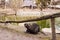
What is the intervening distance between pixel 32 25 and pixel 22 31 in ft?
1.11

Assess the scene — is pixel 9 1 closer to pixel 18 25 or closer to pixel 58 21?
pixel 18 25

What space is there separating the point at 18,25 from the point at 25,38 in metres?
1.27

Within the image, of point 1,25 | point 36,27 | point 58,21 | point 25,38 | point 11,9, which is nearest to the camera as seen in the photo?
point 25,38

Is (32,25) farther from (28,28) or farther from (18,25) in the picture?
(18,25)

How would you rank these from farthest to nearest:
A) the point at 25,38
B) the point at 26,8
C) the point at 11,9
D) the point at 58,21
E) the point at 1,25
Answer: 1. the point at 26,8
2. the point at 11,9
3. the point at 58,21
4. the point at 1,25
5. the point at 25,38

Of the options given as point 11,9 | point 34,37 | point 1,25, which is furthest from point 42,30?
point 11,9

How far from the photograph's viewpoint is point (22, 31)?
18.1 ft

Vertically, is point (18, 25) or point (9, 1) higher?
point (9, 1)

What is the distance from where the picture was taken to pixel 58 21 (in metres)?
6.21

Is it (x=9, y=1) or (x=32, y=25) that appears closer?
(x=32, y=25)

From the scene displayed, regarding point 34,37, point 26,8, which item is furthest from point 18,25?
point 26,8

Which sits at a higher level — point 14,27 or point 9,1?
point 9,1

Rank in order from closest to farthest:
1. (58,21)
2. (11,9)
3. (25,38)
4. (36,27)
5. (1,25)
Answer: (25,38) → (36,27) → (1,25) → (58,21) → (11,9)

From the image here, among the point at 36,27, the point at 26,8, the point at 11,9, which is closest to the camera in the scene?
the point at 36,27
